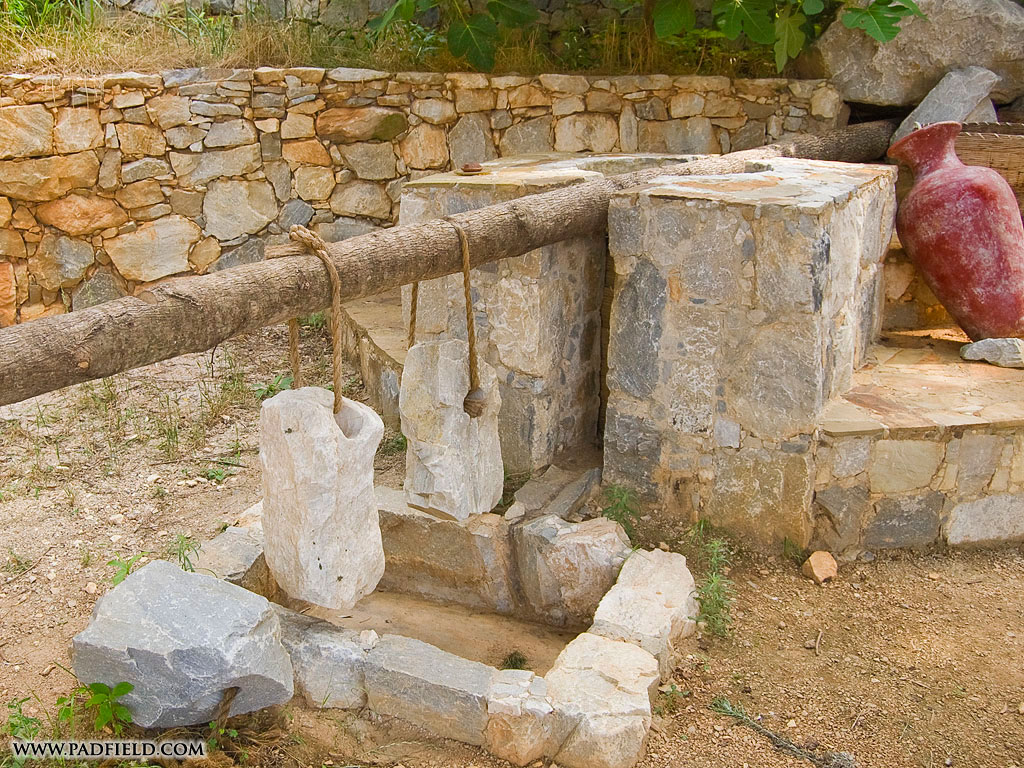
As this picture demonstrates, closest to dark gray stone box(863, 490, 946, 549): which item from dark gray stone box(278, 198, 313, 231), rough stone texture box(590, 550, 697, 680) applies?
rough stone texture box(590, 550, 697, 680)

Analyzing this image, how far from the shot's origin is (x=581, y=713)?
253 cm

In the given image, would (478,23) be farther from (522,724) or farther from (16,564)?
(522,724)

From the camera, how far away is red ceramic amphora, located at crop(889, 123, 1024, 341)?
164 inches

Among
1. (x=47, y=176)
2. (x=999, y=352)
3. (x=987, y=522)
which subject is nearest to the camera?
(x=987, y=522)

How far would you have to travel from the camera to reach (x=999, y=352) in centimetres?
410

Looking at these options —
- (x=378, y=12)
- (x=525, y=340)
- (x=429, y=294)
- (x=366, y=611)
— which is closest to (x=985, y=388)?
(x=525, y=340)

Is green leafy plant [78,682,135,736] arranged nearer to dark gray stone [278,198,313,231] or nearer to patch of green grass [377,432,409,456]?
patch of green grass [377,432,409,456]

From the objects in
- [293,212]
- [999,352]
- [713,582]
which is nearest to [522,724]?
[713,582]

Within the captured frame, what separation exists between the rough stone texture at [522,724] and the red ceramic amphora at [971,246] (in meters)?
2.84

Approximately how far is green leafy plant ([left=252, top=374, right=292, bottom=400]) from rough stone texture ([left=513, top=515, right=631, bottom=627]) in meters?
2.49

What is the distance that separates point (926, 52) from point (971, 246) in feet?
7.35

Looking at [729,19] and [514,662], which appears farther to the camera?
[729,19]

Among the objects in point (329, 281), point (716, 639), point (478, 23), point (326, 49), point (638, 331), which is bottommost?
point (716, 639)

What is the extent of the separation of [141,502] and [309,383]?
4.90 ft
